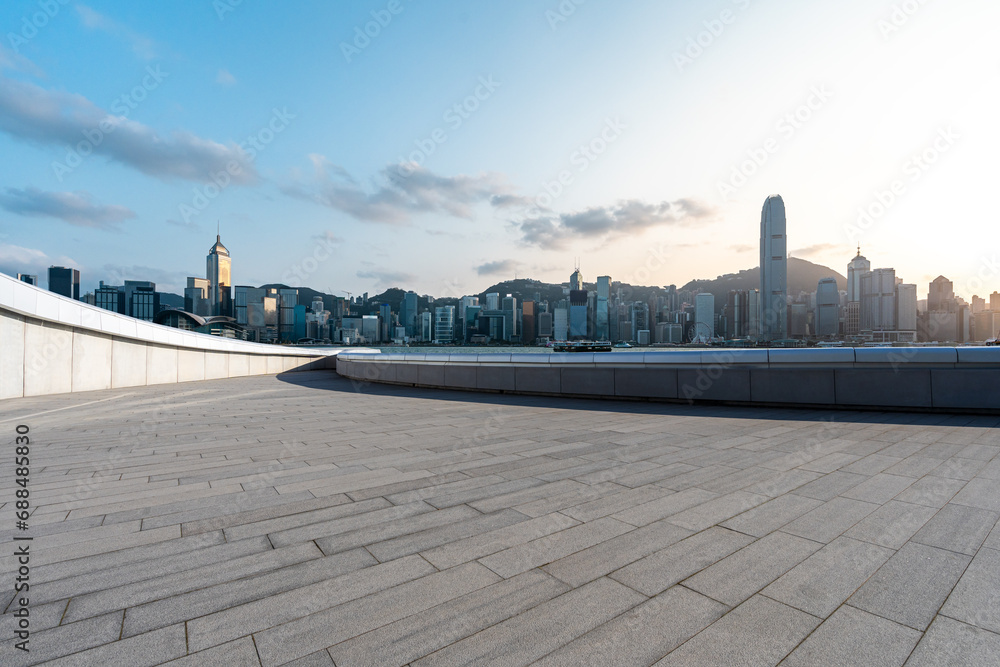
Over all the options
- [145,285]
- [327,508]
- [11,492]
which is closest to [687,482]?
[327,508]

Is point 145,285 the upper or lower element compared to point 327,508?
upper

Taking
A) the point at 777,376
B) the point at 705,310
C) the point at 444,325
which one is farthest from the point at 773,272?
the point at 777,376

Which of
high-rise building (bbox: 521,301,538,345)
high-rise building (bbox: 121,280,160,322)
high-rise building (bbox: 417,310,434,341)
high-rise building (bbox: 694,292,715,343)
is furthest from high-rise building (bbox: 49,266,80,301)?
high-rise building (bbox: 694,292,715,343)

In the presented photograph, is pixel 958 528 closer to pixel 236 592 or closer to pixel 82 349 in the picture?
pixel 236 592

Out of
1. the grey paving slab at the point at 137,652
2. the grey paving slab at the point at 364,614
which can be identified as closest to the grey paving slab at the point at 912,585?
the grey paving slab at the point at 364,614

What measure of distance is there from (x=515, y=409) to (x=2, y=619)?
786 cm

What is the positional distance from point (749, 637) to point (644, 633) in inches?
18.6

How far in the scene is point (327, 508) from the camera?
152 inches

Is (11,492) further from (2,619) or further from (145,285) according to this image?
(145,285)

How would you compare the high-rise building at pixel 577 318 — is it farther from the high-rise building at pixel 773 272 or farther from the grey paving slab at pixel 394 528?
the grey paving slab at pixel 394 528

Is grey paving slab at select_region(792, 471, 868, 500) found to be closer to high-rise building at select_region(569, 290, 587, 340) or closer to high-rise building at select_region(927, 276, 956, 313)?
high-rise building at select_region(927, 276, 956, 313)

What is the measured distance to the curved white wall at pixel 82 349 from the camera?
12.4 m

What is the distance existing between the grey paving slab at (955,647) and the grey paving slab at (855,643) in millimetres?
41

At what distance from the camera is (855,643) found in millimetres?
2131
